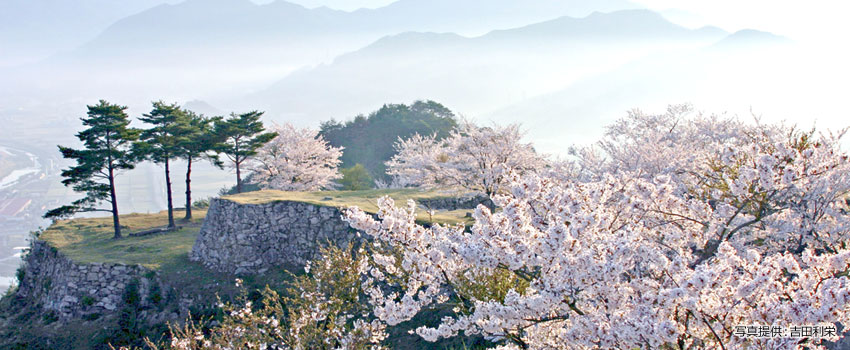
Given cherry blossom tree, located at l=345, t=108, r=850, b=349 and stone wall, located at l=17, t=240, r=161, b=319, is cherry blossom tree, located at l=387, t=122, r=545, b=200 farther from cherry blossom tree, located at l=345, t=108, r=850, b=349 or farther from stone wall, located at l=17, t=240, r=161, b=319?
stone wall, located at l=17, t=240, r=161, b=319

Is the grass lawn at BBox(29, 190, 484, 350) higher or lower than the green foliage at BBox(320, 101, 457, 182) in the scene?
lower

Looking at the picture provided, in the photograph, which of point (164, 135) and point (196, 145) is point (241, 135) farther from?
point (164, 135)

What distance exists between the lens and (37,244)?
2931cm

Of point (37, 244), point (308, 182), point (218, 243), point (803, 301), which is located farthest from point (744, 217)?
point (37, 244)

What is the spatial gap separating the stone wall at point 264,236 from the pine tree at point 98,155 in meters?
8.21

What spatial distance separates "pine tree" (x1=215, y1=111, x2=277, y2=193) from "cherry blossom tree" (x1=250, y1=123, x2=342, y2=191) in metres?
1.67

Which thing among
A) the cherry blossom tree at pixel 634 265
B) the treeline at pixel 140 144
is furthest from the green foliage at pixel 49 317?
the cherry blossom tree at pixel 634 265

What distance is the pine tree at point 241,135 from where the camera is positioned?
1332 inches

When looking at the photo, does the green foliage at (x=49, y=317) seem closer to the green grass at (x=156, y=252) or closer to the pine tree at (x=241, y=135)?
the green grass at (x=156, y=252)

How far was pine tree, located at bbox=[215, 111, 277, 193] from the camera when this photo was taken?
33.8 m

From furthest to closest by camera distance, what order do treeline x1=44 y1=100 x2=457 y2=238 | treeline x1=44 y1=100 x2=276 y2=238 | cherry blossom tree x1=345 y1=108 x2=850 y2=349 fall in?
1. treeline x1=44 y1=100 x2=457 y2=238
2. treeline x1=44 y1=100 x2=276 y2=238
3. cherry blossom tree x1=345 y1=108 x2=850 y2=349

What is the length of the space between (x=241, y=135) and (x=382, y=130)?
1596 inches

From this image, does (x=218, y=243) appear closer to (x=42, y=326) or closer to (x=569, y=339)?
(x=42, y=326)

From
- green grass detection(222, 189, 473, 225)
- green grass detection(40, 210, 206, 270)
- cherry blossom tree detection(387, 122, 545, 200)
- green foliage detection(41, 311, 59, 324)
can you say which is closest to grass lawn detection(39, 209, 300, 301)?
green grass detection(40, 210, 206, 270)
